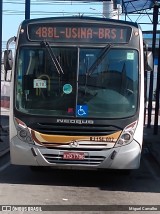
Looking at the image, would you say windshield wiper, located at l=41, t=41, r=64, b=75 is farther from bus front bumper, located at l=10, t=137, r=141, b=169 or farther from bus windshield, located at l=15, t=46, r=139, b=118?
bus front bumper, located at l=10, t=137, r=141, b=169

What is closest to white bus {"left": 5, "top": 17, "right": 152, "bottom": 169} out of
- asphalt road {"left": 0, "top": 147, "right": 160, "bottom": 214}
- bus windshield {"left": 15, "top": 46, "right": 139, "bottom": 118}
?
bus windshield {"left": 15, "top": 46, "right": 139, "bottom": 118}

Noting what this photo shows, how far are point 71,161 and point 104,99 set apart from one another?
137 cm

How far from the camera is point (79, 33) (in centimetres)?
929

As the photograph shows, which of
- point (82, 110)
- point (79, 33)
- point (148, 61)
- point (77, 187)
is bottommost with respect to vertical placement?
point (77, 187)

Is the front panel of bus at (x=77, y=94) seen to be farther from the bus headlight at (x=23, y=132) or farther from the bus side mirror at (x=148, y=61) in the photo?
the bus side mirror at (x=148, y=61)

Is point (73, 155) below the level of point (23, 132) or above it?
below

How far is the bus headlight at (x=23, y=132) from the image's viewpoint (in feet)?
29.2

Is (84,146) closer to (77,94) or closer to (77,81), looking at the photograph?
(77,94)

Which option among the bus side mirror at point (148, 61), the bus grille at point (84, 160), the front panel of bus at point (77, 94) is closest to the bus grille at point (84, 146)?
the front panel of bus at point (77, 94)

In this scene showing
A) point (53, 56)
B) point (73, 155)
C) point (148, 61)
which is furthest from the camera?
point (148, 61)

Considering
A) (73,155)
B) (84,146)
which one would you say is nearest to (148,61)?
(84,146)

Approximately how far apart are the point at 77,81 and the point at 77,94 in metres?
0.26

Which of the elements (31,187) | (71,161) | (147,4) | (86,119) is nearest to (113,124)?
(86,119)

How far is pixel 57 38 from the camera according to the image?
9.29 meters
